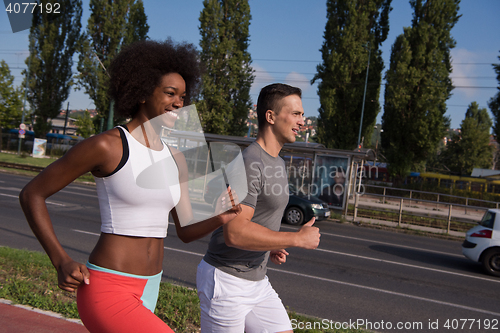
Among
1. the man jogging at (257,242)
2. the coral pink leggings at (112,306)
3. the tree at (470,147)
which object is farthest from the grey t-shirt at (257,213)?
the tree at (470,147)

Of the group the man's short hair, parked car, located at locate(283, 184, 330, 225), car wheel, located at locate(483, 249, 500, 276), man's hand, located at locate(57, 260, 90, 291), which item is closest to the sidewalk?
man's hand, located at locate(57, 260, 90, 291)

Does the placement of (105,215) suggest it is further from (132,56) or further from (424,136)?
(424,136)

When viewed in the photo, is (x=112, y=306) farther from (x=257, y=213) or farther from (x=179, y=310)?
(x=179, y=310)

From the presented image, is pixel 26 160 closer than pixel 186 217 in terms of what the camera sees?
No

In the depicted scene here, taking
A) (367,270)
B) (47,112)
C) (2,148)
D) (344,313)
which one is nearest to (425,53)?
(367,270)

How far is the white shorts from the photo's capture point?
1967 mm

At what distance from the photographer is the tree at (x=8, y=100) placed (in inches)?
1345

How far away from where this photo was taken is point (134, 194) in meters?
1.55

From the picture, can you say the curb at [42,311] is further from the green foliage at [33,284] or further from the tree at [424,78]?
the tree at [424,78]

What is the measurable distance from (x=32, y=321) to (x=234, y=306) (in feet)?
7.92

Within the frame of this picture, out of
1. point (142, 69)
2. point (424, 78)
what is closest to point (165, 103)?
point (142, 69)

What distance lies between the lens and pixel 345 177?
A: 53.5 ft

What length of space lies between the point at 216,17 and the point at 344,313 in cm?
2261

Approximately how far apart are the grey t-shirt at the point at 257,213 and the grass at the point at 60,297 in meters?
1.84
